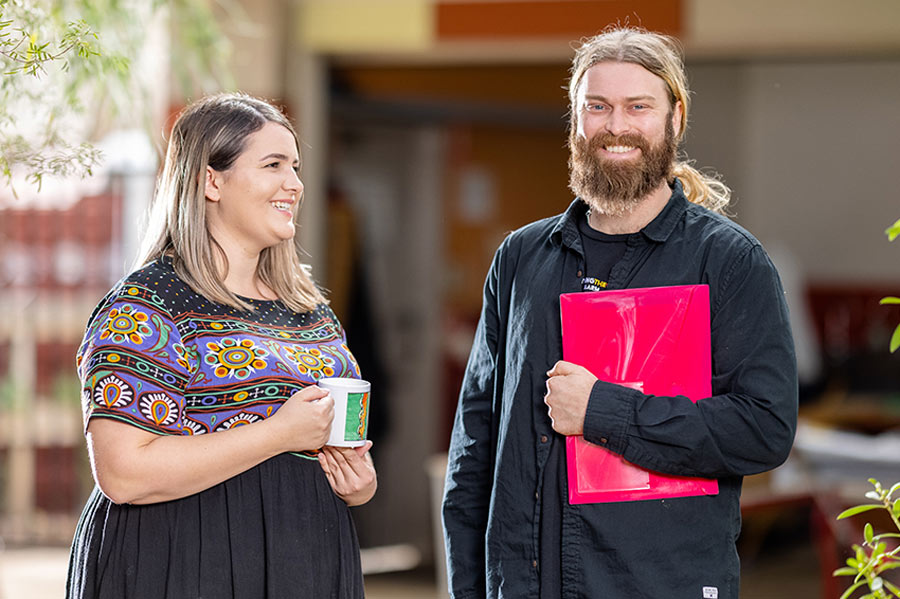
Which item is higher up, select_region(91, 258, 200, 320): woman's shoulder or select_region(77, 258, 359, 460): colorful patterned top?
select_region(91, 258, 200, 320): woman's shoulder

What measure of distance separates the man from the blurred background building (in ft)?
8.19

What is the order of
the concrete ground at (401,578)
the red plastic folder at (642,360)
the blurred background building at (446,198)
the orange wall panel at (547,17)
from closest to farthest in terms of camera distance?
the red plastic folder at (642,360)
the orange wall panel at (547,17)
the blurred background building at (446,198)
the concrete ground at (401,578)

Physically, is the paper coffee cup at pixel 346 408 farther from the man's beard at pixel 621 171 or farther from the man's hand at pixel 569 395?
the man's beard at pixel 621 171

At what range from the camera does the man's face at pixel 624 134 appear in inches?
72.5

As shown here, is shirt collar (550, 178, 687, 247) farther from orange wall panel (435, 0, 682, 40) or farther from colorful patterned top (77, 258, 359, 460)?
orange wall panel (435, 0, 682, 40)

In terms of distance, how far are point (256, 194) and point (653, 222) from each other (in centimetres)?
69

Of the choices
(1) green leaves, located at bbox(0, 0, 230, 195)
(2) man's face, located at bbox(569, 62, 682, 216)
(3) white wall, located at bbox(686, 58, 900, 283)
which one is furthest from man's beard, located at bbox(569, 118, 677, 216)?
(3) white wall, located at bbox(686, 58, 900, 283)

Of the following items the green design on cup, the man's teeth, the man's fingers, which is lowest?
the green design on cup

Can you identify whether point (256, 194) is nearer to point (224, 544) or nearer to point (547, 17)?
point (224, 544)

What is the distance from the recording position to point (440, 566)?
387cm

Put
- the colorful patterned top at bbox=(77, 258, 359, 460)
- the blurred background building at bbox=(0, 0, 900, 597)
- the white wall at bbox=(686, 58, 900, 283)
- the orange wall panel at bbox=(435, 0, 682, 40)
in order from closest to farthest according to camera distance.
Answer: the colorful patterned top at bbox=(77, 258, 359, 460) < the orange wall panel at bbox=(435, 0, 682, 40) < the blurred background building at bbox=(0, 0, 900, 597) < the white wall at bbox=(686, 58, 900, 283)

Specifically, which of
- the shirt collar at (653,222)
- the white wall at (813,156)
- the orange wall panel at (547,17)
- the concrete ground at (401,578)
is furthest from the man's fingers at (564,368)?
the white wall at (813,156)

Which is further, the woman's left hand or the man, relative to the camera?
the woman's left hand

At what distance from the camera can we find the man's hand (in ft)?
5.84
